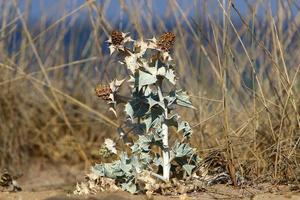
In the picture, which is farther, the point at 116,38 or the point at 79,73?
the point at 79,73

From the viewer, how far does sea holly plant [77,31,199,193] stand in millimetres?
2166

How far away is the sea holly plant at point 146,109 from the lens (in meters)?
2.17

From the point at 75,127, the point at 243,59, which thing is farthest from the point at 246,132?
the point at 75,127

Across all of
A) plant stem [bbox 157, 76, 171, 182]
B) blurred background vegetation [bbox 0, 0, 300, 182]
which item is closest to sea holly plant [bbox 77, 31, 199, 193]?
plant stem [bbox 157, 76, 171, 182]

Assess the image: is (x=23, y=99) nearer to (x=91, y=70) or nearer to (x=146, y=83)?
(x=91, y=70)

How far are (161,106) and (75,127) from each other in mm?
2557

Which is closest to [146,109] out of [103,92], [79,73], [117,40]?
[103,92]

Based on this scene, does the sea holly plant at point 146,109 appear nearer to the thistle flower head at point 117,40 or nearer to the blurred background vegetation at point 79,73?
the thistle flower head at point 117,40

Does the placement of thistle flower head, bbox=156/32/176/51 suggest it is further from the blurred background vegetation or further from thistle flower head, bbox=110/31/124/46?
the blurred background vegetation

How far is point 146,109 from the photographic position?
88.8 inches

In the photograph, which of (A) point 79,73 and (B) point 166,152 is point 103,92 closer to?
(B) point 166,152

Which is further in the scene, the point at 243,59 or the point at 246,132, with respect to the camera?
the point at 243,59

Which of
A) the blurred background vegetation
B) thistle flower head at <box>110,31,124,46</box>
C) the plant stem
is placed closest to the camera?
thistle flower head at <box>110,31,124,46</box>

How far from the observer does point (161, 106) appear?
2.23 m
